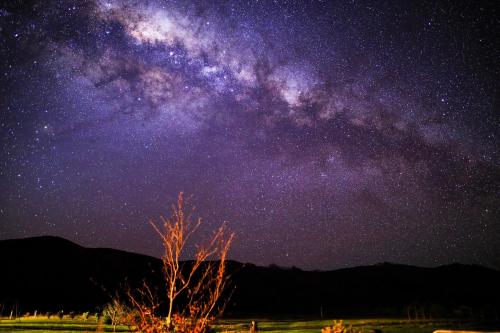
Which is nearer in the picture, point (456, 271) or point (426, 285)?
point (426, 285)

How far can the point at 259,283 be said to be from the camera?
349ft

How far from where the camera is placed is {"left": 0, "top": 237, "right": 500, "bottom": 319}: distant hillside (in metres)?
75.6

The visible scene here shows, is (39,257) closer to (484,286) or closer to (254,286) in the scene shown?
(254,286)

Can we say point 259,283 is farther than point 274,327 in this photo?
Yes

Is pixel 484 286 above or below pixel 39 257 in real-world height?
below

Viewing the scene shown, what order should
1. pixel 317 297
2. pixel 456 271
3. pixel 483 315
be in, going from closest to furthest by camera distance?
1. pixel 483 315
2. pixel 317 297
3. pixel 456 271

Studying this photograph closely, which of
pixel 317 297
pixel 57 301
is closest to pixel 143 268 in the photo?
pixel 57 301

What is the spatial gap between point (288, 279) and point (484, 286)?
50257mm

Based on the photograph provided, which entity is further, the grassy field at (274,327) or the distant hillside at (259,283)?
the distant hillside at (259,283)

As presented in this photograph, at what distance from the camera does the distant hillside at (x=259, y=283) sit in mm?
75562

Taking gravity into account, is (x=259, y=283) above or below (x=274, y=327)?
above

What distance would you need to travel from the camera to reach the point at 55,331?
1058 inches

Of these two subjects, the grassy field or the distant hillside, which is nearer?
the grassy field

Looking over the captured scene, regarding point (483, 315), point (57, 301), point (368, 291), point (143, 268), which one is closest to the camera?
point (483, 315)
